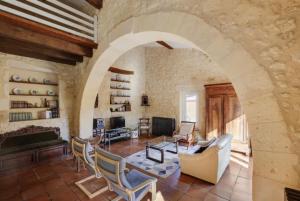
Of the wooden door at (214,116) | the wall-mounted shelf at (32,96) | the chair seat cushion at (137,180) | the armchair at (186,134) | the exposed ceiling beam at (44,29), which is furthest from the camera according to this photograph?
the armchair at (186,134)

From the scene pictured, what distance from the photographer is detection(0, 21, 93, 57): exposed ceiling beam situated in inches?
110

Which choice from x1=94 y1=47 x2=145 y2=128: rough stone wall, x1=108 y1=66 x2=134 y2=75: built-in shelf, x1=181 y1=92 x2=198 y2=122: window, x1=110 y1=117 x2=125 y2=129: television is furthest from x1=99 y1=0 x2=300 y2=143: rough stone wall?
x1=110 y1=117 x2=125 y2=129: television

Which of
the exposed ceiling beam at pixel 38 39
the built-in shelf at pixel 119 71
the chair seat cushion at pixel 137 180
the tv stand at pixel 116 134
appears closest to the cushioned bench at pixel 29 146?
the tv stand at pixel 116 134

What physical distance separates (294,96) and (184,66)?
5160 mm

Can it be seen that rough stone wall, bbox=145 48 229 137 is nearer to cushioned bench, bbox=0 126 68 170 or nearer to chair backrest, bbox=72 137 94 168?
cushioned bench, bbox=0 126 68 170

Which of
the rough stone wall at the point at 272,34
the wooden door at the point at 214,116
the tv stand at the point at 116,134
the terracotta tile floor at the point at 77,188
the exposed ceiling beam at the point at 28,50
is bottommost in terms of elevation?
the terracotta tile floor at the point at 77,188

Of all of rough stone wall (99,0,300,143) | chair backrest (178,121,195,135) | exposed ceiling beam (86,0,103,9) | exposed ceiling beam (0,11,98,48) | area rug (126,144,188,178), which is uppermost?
exposed ceiling beam (86,0,103,9)

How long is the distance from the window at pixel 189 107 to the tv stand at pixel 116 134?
2.50m

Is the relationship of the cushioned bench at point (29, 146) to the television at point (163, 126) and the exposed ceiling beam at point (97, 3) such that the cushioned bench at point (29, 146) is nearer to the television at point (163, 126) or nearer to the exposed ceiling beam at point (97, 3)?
the exposed ceiling beam at point (97, 3)

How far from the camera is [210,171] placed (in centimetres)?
283

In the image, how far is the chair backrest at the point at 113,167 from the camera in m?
1.84

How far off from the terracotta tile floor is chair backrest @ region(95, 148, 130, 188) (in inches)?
28.6

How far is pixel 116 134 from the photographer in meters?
5.72

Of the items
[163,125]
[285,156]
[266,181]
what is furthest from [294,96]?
[163,125]
